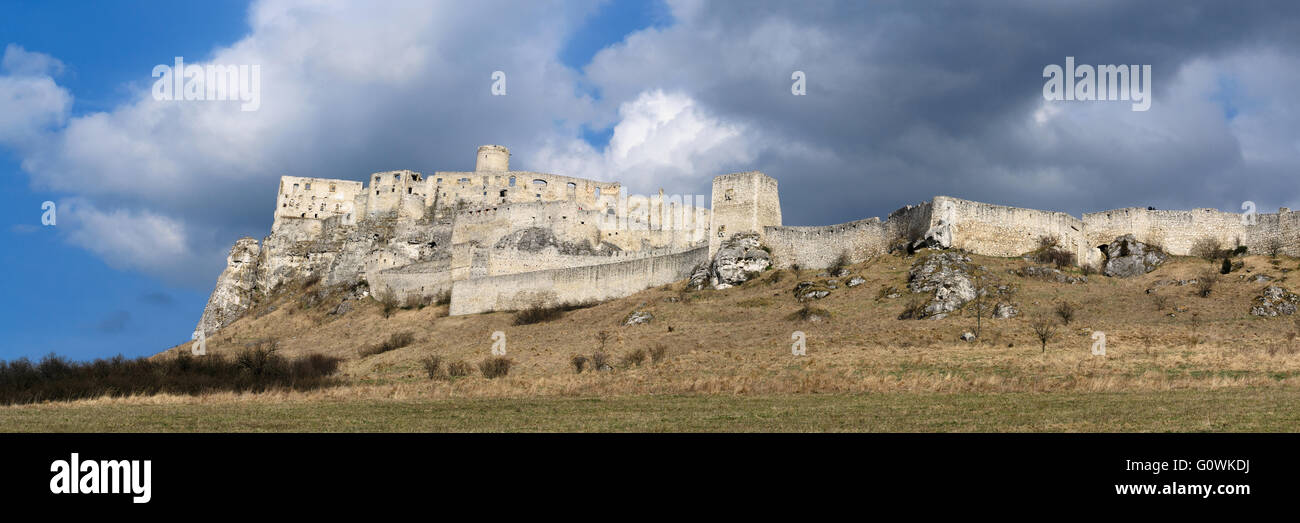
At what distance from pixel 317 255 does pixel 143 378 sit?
153 feet

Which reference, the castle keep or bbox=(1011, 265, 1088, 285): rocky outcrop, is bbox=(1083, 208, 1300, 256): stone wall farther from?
bbox=(1011, 265, 1088, 285): rocky outcrop

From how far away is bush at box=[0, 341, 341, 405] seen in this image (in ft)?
92.7

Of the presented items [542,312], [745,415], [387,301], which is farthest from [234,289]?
[745,415]

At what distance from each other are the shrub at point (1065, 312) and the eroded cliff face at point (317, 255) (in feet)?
150

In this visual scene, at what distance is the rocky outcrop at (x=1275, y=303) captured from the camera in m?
34.5

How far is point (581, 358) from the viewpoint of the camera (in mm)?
35812

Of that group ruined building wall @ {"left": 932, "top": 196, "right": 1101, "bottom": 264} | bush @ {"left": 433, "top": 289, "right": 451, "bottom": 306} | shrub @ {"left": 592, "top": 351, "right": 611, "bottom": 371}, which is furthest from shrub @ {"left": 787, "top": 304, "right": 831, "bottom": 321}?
bush @ {"left": 433, "top": 289, "right": 451, "bottom": 306}

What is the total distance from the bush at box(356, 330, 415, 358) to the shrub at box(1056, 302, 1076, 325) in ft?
103

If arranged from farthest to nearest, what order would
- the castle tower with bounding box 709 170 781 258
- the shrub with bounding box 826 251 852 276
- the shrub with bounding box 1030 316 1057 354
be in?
the castle tower with bounding box 709 170 781 258 < the shrub with bounding box 826 251 852 276 < the shrub with bounding box 1030 316 1057 354

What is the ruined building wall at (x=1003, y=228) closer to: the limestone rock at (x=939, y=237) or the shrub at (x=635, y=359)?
the limestone rock at (x=939, y=237)

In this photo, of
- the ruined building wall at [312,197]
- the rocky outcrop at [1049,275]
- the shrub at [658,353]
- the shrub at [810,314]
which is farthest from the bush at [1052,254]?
the ruined building wall at [312,197]

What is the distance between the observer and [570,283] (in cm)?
5609

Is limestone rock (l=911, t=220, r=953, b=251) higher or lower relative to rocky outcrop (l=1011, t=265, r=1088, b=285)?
higher
